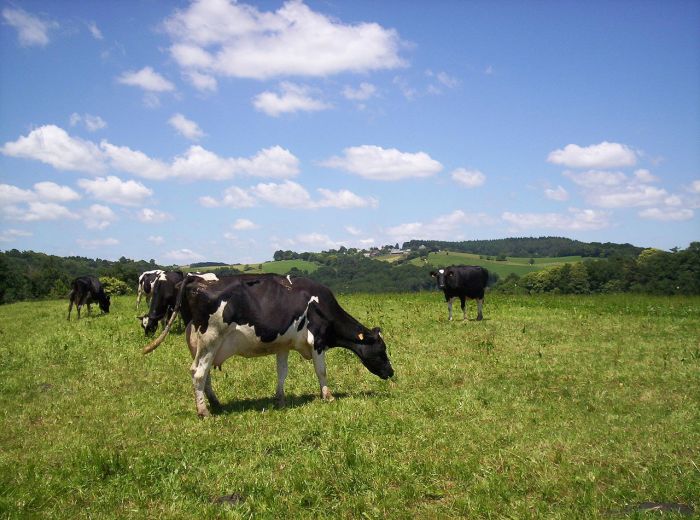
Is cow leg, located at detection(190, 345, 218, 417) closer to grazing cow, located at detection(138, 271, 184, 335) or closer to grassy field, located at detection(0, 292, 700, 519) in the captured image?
grassy field, located at detection(0, 292, 700, 519)

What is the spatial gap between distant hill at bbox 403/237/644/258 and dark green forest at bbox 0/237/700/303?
2.71ft

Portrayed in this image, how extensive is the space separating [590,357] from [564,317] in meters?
9.29

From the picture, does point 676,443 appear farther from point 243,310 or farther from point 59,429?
point 59,429

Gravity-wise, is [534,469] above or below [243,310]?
below

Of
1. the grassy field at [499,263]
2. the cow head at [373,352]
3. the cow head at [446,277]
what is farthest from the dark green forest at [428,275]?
the cow head at [373,352]

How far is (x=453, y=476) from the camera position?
7117 mm

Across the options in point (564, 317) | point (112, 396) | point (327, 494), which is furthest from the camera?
point (564, 317)

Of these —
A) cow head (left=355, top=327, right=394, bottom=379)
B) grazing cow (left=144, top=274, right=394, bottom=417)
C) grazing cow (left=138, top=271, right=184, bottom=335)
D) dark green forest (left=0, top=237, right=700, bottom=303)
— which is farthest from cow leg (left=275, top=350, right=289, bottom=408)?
dark green forest (left=0, top=237, right=700, bottom=303)

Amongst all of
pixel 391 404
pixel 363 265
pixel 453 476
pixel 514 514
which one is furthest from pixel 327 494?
pixel 363 265

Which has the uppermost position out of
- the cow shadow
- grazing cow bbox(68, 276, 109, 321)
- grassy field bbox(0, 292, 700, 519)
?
grazing cow bbox(68, 276, 109, 321)

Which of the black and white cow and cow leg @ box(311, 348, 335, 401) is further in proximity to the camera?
the black and white cow

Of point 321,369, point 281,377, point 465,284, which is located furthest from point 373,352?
point 465,284

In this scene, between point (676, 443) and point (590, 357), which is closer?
point (676, 443)

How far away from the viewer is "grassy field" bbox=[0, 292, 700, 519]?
21.0 ft
